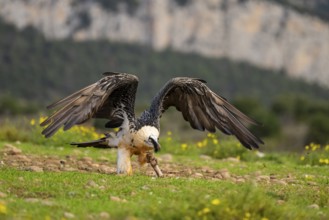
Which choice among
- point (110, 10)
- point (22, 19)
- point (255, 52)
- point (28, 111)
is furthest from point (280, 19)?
point (28, 111)

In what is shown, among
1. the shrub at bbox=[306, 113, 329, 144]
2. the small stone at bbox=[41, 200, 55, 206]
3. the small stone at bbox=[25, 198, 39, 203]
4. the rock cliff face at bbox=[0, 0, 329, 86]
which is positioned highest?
the small stone at bbox=[41, 200, 55, 206]

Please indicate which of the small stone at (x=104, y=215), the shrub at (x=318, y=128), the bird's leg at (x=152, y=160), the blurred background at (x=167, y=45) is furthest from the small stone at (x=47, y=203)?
the blurred background at (x=167, y=45)

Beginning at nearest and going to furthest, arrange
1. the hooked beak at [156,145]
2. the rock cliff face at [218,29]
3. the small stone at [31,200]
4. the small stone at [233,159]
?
the small stone at [31,200], the hooked beak at [156,145], the small stone at [233,159], the rock cliff face at [218,29]

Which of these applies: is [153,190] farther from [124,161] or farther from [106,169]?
[106,169]

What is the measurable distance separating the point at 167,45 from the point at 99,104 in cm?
11856

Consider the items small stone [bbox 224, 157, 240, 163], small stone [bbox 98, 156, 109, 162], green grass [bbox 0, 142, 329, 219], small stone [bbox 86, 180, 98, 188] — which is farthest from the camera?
small stone [bbox 224, 157, 240, 163]

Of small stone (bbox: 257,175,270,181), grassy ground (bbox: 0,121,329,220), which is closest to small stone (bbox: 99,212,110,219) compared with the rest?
grassy ground (bbox: 0,121,329,220)

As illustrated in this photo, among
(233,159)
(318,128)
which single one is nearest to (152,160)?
(233,159)

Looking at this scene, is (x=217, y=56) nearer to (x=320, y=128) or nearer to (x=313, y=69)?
(x=313, y=69)

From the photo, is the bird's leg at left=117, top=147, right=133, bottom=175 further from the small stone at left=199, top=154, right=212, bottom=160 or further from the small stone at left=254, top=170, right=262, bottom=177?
the small stone at left=199, top=154, right=212, bottom=160

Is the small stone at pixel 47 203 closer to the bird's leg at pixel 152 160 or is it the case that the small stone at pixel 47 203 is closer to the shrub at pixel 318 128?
the bird's leg at pixel 152 160

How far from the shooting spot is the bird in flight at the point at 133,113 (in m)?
9.81

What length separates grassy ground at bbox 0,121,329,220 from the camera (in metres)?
7.74

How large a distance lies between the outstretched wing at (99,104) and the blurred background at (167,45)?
6968 centimetres
